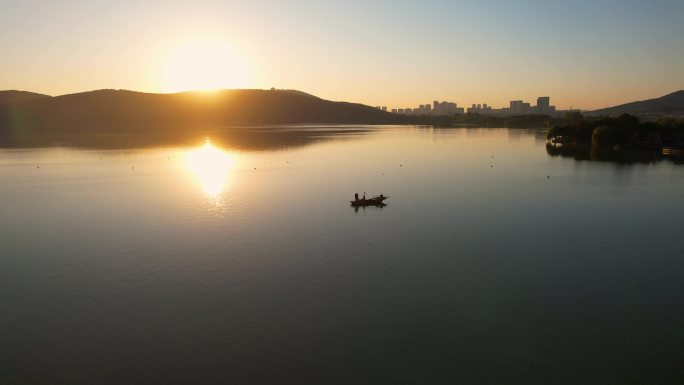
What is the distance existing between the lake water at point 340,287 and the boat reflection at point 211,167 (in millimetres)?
4391

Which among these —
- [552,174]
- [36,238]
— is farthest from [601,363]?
[552,174]

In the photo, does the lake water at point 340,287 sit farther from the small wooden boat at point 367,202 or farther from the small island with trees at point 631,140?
the small island with trees at point 631,140

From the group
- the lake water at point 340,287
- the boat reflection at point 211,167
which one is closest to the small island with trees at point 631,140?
the lake water at point 340,287

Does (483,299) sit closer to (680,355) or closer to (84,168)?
(680,355)

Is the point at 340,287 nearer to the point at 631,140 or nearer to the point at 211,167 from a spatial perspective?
the point at 211,167

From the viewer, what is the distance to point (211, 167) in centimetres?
9438

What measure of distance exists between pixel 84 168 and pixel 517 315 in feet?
298

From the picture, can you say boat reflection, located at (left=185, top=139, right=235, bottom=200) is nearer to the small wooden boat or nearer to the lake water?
the lake water

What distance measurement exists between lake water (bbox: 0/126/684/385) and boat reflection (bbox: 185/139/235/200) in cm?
439

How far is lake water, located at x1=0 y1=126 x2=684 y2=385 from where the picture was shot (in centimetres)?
2169

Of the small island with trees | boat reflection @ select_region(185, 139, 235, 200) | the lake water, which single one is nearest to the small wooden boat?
the lake water

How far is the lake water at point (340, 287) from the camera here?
71.2ft

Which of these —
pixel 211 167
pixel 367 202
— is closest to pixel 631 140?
pixel 367 202

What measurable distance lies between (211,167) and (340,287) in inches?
2775
